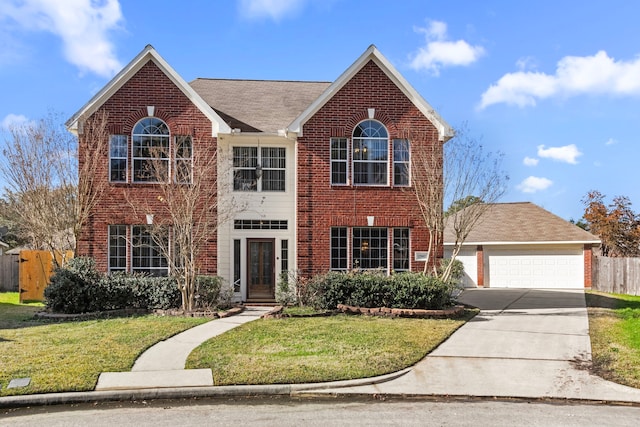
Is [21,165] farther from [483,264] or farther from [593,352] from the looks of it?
[483,264]

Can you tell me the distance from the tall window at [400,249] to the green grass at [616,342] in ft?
17.9

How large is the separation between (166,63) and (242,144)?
3349 mm

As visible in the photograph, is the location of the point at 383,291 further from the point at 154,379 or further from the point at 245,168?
the point at 154,379

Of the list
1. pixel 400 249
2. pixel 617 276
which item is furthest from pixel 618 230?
pixel 400 249

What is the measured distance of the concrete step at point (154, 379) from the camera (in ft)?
28.1

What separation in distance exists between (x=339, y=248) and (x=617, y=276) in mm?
15486

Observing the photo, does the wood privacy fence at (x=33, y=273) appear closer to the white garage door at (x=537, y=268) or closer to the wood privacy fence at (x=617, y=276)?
the white garage door at (x=537, y=268)

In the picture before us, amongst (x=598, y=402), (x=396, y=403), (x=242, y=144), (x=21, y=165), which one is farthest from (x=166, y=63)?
(x=598, y=402)

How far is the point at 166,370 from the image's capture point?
9.47 m

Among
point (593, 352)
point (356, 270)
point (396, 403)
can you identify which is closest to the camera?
point (396, 403)

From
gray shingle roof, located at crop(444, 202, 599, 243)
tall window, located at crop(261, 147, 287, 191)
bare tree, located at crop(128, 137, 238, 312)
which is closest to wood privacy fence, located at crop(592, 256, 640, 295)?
gray shingle roof, located at crop(444, 202, 599, 243)

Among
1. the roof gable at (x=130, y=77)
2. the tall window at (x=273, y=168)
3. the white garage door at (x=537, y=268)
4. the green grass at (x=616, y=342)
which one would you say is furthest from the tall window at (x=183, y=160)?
the white garage door at (x=537, y=268)

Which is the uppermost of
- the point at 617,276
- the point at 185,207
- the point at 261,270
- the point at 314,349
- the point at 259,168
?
the point at 259,168

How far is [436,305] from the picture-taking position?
15.8 m
